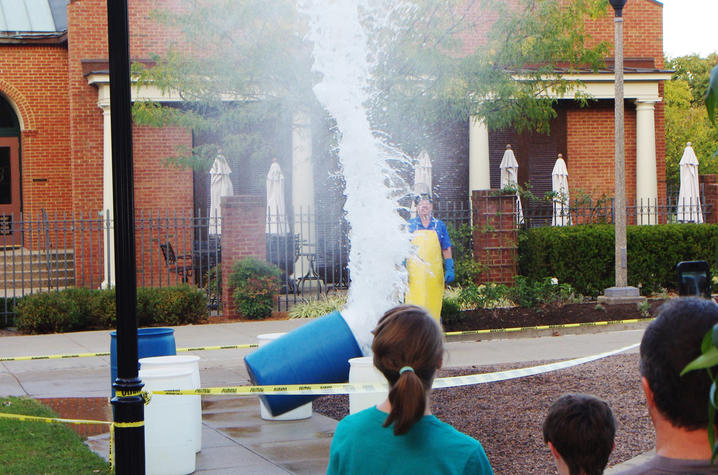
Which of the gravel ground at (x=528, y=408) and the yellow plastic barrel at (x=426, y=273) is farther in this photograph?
the yellow plastic barrel at (x=426, y=273)

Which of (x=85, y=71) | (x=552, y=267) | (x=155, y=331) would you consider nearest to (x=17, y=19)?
(x=85, y=71)

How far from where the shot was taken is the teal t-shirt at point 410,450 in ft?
8.41

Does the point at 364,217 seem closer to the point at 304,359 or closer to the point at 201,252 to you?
the point at 304,359

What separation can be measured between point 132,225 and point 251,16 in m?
10.2

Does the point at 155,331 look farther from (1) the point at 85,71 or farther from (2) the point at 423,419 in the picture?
(1) the point at 85,71

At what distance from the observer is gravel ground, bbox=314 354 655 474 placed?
6.39m

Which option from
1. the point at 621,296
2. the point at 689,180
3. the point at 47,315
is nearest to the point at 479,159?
the point at 689,180

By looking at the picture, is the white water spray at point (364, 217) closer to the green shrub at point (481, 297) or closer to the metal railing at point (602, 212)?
the green shrub at point (481, 297)

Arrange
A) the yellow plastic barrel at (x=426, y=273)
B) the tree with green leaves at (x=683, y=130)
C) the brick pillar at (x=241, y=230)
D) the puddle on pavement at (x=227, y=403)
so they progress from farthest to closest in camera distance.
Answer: the tree with green leaves at (x=683, y=130) < the brick pillar at (x=241, y=230) < the yellow plastic barrel at (x=426, y=273) < the puddle on pavement at (x=227, y=403)

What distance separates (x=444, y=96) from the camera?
14195 mm

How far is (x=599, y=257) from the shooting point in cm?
1627

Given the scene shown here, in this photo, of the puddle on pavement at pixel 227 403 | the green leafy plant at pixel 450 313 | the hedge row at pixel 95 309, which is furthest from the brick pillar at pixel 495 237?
the puddle on pavement at pixel 227 403

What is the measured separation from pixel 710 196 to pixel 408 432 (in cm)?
A: 2037

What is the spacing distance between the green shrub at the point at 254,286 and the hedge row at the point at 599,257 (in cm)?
484
